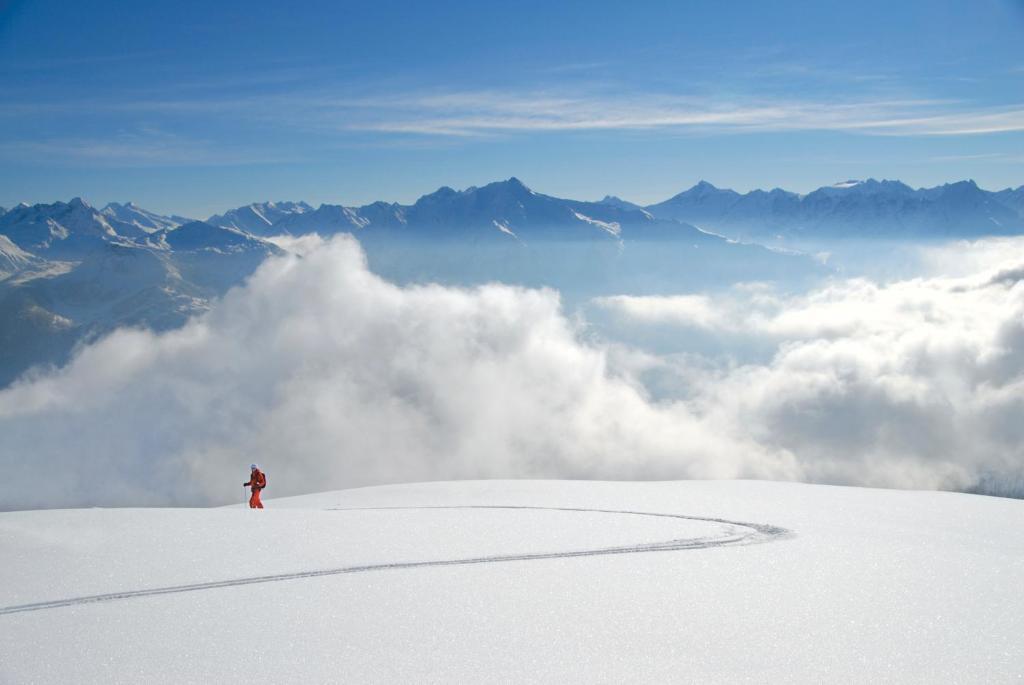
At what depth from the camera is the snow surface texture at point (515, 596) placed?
9289 millimetres

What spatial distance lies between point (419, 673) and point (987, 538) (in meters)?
13.2

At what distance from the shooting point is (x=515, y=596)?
11484mm

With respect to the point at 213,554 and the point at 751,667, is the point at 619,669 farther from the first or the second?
the point at 213,554

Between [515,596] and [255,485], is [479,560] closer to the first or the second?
[515,596]

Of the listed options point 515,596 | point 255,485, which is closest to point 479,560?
point 515,596

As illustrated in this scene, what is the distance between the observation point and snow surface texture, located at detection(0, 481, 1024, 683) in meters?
9.29

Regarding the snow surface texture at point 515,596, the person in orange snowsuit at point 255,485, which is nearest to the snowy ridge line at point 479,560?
the snow surface texture at point 515,596

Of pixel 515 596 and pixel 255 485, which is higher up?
pixel 515 596

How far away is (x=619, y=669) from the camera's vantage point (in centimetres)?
905

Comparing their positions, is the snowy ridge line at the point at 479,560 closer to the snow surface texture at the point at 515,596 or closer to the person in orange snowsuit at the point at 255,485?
the snow surface texture at the point at 515,596

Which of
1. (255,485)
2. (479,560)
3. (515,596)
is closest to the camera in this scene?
(515,596)

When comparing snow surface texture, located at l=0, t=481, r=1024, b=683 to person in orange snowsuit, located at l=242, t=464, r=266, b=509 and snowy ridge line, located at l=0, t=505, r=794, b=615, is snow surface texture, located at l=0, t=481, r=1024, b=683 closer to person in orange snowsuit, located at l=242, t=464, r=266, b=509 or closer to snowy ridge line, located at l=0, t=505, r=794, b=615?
snowy ridge line, located at l=0, t=505, r=794, b=615

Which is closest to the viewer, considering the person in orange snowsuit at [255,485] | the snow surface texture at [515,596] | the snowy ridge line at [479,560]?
the snow surface texture at [515,596]

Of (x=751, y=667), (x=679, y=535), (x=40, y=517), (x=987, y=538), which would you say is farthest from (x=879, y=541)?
(x=40, y=517)
